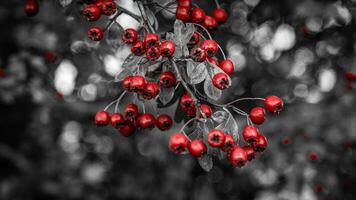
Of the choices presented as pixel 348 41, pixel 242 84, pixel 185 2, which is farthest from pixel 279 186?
pixel 185 2

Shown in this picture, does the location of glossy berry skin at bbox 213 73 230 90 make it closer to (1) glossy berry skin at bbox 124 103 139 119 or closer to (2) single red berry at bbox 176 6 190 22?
(2) single red berry at bbox 176 6 190 22

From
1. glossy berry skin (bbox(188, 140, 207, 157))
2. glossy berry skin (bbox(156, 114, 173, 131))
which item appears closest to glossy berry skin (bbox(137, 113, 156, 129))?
glossy berry skin (bbox(156, 114, 173, 131))

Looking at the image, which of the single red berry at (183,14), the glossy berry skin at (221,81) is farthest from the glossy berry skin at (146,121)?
the single red berry at (183,14)

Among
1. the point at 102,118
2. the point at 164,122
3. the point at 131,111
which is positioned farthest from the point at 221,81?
the point at 102,118

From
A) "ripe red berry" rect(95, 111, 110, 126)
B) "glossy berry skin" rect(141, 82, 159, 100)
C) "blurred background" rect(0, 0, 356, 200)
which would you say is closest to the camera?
"glossy berry skin" rect(141, 82, 159, 100)

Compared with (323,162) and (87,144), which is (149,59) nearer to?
(323,162)

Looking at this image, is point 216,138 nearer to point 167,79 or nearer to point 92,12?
point 167,79
